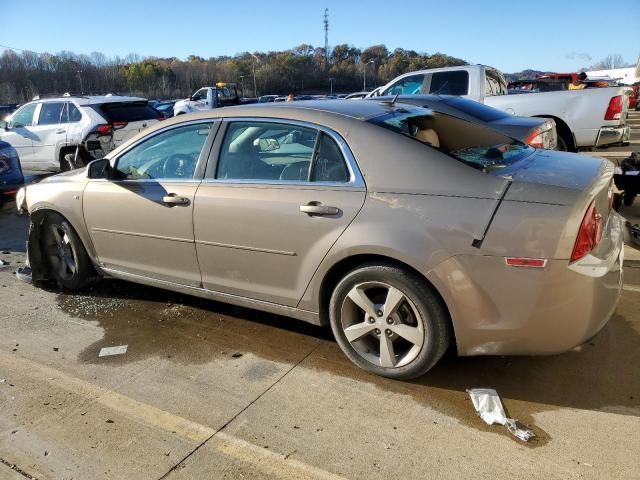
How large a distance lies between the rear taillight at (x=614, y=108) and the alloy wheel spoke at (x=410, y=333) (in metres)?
7.84

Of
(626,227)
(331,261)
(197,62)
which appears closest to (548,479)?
(331,261)

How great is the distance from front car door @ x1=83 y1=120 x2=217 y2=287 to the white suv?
5397 millimetres

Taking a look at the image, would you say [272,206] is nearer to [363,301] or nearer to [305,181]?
[305,181]

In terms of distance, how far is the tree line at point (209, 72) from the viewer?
94.9m

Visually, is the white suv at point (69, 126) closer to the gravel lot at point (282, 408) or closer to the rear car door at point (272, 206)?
the rear car door at point (272, 206)

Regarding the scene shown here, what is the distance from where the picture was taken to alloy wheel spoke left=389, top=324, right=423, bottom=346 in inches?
110

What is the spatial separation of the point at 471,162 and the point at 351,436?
1564 mm

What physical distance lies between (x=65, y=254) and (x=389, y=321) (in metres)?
3.13

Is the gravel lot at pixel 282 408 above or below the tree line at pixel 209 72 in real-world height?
below

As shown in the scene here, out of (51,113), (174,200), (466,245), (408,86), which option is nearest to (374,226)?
(466,245)

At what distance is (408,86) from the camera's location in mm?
9953

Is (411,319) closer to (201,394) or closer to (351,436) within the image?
(351,436)

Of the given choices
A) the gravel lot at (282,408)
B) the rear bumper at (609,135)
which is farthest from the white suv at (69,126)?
the rear bumper at (609,135)

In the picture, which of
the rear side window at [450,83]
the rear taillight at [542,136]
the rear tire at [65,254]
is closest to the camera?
the rear tire at [65,254]
